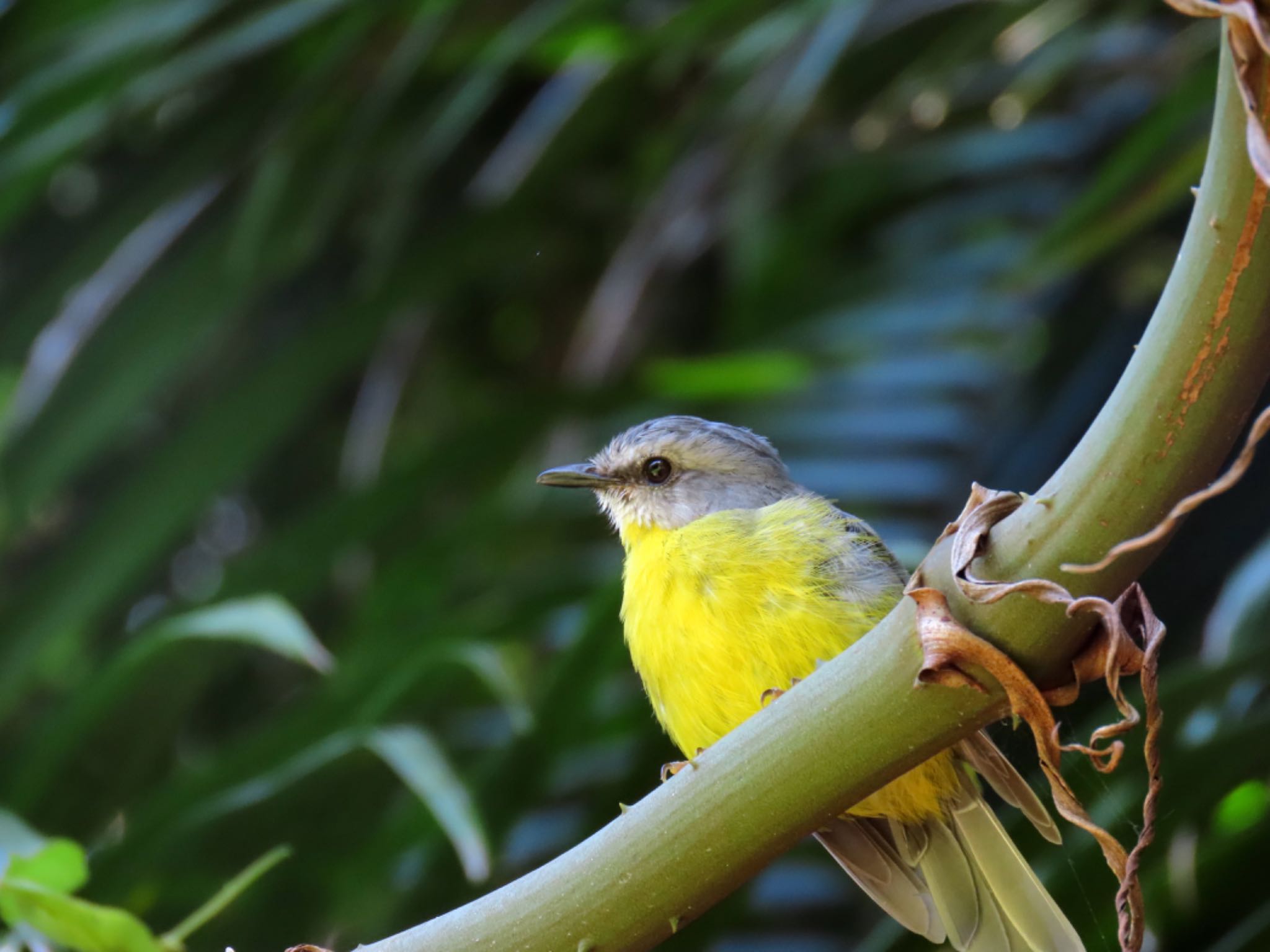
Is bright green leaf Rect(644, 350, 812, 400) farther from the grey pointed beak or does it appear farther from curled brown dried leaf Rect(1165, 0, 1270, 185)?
curled brown dried leaf Rect(1165, 0, 1270, 185)

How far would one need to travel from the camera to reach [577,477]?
2.53m

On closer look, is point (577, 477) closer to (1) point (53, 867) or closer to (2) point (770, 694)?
(2) point (770, 694)

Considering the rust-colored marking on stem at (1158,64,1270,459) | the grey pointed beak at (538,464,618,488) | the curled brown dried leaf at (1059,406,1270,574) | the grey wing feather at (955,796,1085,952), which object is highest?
the rust-colored marking on stem at (1158,64,1270,459)

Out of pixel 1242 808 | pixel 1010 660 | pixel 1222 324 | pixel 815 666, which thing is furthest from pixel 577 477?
pixel 1222 324

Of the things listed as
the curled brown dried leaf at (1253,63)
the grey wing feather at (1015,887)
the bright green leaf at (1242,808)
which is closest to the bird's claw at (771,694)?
the grey wing feather at (1015,887)

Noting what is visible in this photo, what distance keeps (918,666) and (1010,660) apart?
6cm

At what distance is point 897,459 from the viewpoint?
2945 mm

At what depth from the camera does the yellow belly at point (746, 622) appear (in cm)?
198

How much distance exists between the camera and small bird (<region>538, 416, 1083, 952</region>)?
1875mm

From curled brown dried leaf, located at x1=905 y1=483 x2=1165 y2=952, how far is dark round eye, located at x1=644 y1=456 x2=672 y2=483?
164cm

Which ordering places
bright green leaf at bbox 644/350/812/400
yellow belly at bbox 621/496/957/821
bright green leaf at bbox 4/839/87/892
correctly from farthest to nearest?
bright green leaf at bbox 644/350/812/400 → yellow belly at bbox 621/496/957/821 → bright green leaf at bbox 4/839/87/892

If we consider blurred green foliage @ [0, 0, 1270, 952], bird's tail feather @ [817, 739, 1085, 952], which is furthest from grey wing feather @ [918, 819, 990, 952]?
blurred green foliage @ [0, 0, 1270, 952]

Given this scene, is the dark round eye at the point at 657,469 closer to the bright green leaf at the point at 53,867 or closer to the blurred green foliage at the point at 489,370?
the blurred green foliage at the point at 489,370

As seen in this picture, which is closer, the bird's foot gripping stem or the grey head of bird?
the bird's foot gripping stem
